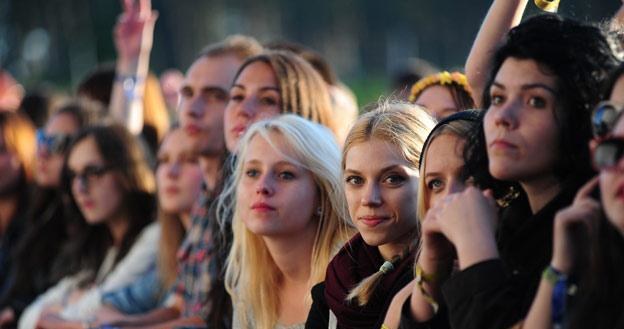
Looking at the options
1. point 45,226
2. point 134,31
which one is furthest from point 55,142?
point 134,31

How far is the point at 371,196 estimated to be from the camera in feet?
13.4

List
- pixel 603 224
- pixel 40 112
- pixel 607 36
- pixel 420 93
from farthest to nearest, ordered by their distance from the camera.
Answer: pixel 40 112
pixel 420 93
pixel 607 36
pixel 603 224

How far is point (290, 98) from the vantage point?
570 cm

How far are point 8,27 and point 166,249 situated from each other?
2439 centimetres

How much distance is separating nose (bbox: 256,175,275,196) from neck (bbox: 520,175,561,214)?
64.1 inches

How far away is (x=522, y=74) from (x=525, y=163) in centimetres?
23

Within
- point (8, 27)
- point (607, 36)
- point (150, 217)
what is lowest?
point (8, 27)

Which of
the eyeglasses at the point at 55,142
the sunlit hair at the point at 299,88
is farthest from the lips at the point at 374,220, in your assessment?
the eyeglasses at the point at 55,142

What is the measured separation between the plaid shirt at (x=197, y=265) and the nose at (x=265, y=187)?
986mm

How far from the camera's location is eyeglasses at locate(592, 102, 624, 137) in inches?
116

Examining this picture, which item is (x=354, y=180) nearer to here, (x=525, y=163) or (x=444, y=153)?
(x=444, y=153)

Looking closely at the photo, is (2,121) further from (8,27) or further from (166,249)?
(8,27)

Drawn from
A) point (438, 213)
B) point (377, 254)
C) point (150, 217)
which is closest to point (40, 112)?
point (150, 217)

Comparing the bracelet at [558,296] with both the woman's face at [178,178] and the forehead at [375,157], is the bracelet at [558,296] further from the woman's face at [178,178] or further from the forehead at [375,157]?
the woman's face at [178,178]
